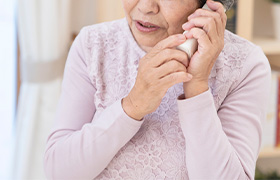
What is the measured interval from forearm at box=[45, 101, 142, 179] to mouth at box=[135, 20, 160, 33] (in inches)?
8.1

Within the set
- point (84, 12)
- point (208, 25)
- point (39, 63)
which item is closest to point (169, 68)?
point (208, 25)

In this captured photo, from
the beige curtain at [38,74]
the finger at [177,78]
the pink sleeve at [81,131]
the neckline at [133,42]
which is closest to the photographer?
the finger at [177,78]

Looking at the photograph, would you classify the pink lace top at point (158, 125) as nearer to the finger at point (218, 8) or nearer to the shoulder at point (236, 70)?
the shoulder at point (236, 70)

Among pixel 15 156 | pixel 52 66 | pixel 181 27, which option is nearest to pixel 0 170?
pixel 15 156

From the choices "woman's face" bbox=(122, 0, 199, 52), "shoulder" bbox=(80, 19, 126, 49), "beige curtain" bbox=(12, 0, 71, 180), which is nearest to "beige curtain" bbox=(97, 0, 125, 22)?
"beige curtain" bbox=(12, 0, 71, 180)

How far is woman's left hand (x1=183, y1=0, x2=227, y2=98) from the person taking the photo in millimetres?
1095

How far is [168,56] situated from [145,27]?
0.15 m

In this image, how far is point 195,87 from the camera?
3.68 feet

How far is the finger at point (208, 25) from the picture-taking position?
3.59 feet

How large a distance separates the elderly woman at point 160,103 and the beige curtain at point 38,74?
Result: 43.8 inches

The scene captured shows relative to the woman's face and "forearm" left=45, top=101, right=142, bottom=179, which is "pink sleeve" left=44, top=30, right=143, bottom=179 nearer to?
"forearm" left=45, top=101, right=142, bottom=179

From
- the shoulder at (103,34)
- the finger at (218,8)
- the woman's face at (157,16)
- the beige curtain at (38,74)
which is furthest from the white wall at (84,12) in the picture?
the finger at (218,8)

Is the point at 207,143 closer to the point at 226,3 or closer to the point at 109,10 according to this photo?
the point at 226,3

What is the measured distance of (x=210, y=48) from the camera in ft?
3.61
